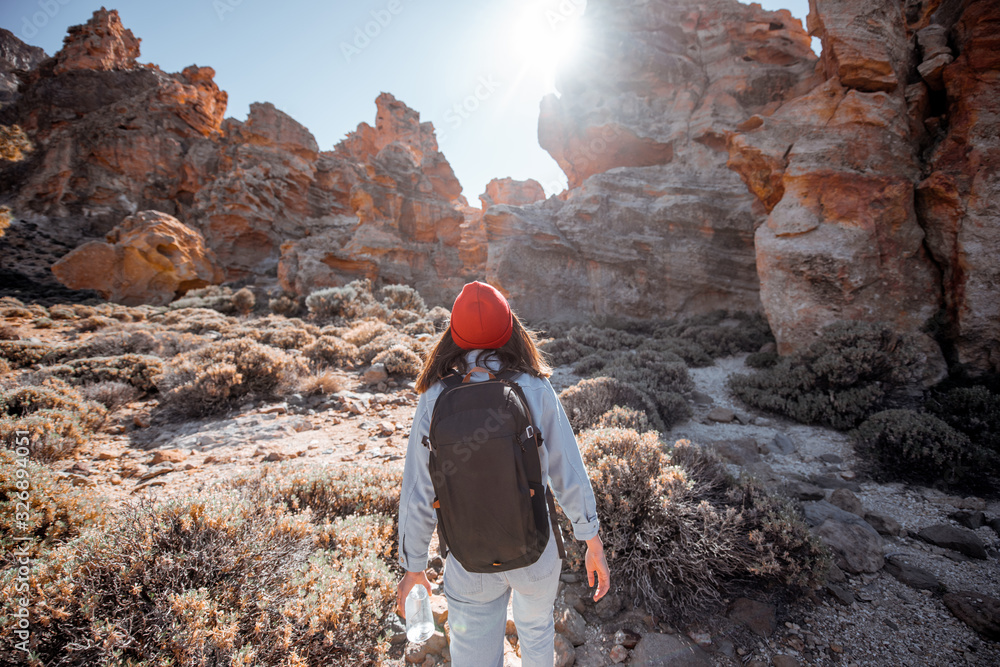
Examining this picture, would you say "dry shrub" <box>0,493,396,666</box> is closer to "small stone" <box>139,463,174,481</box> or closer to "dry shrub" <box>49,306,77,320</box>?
"small stone" <box>139,463,174,481</box>

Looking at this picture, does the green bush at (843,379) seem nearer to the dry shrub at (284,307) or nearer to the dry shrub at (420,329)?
the dry shrub at (420,329)

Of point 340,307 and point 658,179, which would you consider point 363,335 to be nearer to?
point 340,307

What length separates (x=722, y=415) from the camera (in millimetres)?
5191

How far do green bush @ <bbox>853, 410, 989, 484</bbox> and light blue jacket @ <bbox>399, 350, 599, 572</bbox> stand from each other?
429cm

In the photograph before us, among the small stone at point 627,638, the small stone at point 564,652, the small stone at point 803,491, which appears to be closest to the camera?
the small stone at point 564,652

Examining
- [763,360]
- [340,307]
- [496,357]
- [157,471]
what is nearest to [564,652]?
[496,357]

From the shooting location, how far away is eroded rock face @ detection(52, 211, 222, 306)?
1494cm

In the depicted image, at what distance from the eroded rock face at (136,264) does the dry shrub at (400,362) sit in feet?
52.0

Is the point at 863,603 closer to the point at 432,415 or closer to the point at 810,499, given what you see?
the point at 810,499

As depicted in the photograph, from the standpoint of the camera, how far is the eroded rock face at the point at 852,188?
6234 mm

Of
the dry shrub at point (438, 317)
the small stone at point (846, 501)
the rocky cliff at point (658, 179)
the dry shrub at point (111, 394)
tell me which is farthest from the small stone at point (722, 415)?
the dry shrub at point (111, 394)

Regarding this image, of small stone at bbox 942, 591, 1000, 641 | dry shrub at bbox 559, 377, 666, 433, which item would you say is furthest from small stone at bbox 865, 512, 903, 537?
dry shrub at bbox 559, 377, 666, 433

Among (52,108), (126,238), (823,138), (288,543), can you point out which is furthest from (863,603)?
(52,108)

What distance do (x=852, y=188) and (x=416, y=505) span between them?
936 centimetres
